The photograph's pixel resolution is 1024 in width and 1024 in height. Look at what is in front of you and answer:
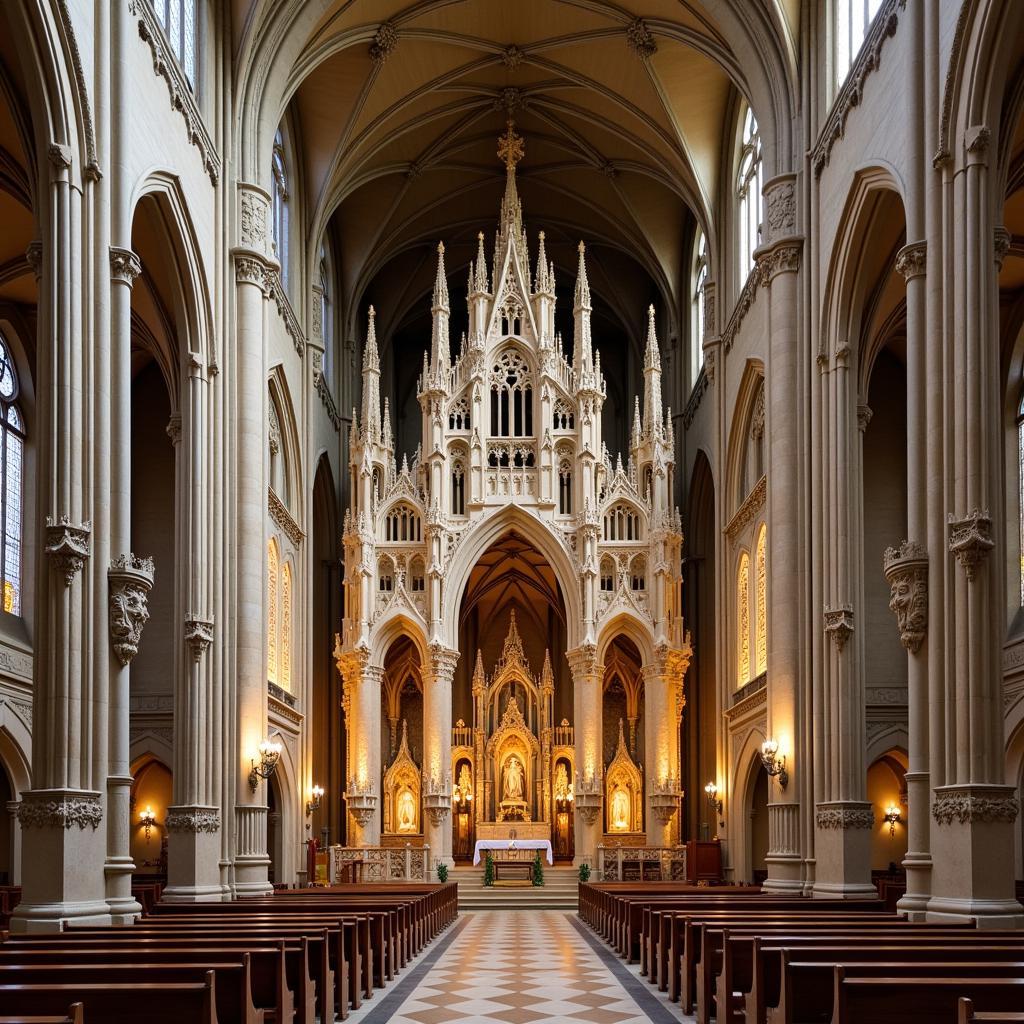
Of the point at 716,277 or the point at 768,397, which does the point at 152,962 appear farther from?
the point at 716,277

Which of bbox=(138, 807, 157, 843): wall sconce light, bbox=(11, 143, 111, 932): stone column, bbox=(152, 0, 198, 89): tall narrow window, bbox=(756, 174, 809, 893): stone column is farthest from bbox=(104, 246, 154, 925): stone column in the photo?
bbox=(138, 807, 157, 843): wall sconce light

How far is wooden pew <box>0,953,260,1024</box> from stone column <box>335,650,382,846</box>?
1266 inches

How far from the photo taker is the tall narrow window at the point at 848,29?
24.5 metres

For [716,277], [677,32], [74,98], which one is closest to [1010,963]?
[74,98]

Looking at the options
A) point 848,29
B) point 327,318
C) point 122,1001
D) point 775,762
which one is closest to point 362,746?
point 327,318

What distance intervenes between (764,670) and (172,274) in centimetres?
1712

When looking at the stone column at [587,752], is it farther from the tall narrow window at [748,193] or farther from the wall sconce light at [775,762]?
the wall sconce light at [775,762]

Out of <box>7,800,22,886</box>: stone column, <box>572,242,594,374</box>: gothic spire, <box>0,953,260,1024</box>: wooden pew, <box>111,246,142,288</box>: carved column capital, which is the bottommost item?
<box>7,800,22,886</box>: stone column

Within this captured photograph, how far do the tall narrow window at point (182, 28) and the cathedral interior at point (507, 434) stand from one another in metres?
0.17

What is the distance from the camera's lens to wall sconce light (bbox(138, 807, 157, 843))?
36219 millimetres

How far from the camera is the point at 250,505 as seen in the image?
28391 mm

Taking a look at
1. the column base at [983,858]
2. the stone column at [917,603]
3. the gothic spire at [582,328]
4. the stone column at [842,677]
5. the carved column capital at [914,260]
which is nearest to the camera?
the column base at [983,858]

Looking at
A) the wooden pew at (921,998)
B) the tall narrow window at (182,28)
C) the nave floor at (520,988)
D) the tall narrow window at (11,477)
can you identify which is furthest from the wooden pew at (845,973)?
the tall narrow window at (11,477)

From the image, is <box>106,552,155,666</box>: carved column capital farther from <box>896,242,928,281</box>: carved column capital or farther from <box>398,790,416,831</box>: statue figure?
<box>398,790,416,831</box>: statue figure
